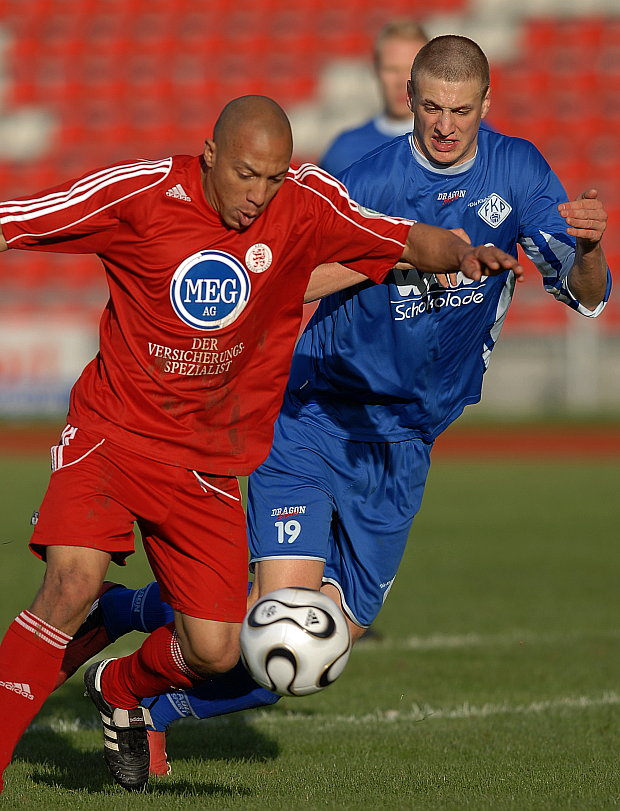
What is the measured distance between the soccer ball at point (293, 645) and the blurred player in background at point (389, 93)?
3.64 m

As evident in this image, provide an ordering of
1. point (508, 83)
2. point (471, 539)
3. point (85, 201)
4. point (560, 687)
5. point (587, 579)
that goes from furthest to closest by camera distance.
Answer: point (508, 83), point (471, 539), point (587, 579), point (560, 687), point (85, 201)

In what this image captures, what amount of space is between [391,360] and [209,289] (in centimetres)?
116

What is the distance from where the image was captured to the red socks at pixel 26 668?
409 centimetres

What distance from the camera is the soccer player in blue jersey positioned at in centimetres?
478

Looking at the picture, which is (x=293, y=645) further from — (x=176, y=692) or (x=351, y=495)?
(x=351, y=495)

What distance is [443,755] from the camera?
498cm

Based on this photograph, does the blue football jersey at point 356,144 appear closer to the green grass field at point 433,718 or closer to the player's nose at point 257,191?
the green grass field at point 433,718

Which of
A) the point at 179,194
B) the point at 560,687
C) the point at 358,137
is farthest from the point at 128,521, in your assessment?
the point at 358,137

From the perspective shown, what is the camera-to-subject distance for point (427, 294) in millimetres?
4992

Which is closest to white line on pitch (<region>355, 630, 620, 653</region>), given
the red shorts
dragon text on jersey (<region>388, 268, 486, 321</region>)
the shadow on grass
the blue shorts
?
the shadow on grass

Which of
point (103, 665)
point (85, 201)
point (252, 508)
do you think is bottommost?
point (103, 665)

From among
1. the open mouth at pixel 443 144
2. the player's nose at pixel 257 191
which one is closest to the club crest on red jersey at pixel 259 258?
the player's nose at pixel 257 191

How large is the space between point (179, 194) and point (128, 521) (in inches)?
43.3

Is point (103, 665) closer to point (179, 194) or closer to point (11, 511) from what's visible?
point (179, 194)
